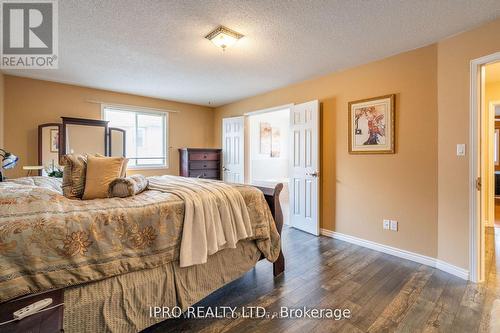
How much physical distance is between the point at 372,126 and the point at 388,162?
0.50m

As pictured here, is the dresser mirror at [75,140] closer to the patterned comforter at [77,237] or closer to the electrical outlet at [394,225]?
the patterned comforter at [77,237]

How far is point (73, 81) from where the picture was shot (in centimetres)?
381

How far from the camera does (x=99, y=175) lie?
70.2 inches

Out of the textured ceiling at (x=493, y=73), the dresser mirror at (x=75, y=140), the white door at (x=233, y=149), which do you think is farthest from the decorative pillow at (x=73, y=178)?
the textured ceiling at (x=493, y=73)

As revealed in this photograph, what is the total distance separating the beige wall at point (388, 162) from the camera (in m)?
2.59

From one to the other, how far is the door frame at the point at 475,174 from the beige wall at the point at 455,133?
4cm

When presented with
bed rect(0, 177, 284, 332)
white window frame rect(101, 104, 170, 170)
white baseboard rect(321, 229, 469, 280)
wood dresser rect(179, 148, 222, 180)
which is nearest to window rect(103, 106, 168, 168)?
white window frame rect(101, 104, 170, 170)

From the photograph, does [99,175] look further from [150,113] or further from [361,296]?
[150,113]

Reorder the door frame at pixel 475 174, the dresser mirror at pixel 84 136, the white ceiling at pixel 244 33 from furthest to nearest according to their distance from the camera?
1. the dresser mirror at pixel 84 136
2. the door frame at pixel 475 174
3. the white ceiling at pixel 244 33

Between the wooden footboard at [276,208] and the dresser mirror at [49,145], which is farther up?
the dresser mirror at [49,145]

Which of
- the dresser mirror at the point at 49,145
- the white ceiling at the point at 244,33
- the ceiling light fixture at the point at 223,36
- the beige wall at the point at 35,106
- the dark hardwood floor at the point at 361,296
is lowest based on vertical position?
the dark hardwood floor at the point at 361,296

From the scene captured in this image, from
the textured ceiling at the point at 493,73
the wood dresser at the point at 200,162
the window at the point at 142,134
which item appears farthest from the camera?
the wood dresser at the point at 200,162

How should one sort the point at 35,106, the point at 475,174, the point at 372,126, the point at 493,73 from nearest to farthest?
the point at 475,174 → the point at 372,126 → the point at 493,73 → the point at 35,106

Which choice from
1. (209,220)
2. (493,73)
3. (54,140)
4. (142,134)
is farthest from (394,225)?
(54,140)
